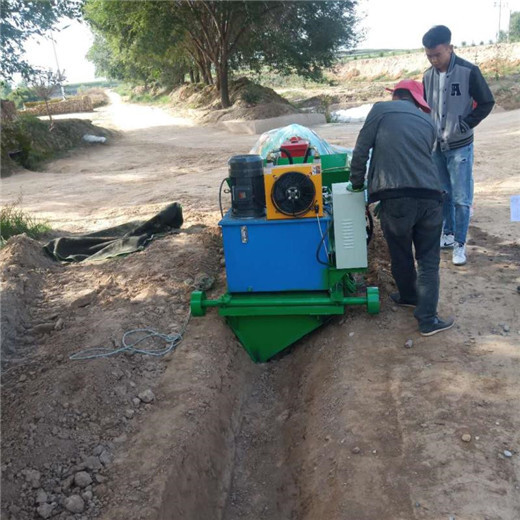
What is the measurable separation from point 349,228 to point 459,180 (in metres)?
1.52

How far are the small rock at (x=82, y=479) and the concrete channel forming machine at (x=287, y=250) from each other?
6.01 feet

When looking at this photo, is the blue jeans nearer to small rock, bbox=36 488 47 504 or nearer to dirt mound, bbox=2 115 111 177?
small rock, bbox=36 488 47 504

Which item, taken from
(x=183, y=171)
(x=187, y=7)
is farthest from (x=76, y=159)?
(x=187, y=7)

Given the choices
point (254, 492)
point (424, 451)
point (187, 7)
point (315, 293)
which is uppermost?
point (187, 7)

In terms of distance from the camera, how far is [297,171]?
422cm

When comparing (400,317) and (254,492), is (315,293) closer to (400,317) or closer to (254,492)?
(400,317)

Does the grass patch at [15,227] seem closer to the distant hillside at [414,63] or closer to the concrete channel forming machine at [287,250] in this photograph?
the concrete channel forming machine at [287,250]

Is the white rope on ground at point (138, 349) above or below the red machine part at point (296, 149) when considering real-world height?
below

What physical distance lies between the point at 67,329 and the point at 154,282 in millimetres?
1030

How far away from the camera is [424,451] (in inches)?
121

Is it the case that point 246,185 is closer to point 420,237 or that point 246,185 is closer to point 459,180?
point 420,237

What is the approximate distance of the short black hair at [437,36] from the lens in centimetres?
466

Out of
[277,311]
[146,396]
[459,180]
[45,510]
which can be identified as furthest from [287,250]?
[45,510]

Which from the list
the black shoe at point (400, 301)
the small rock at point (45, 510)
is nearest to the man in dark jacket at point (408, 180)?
the black shoe at point (400, 301)
